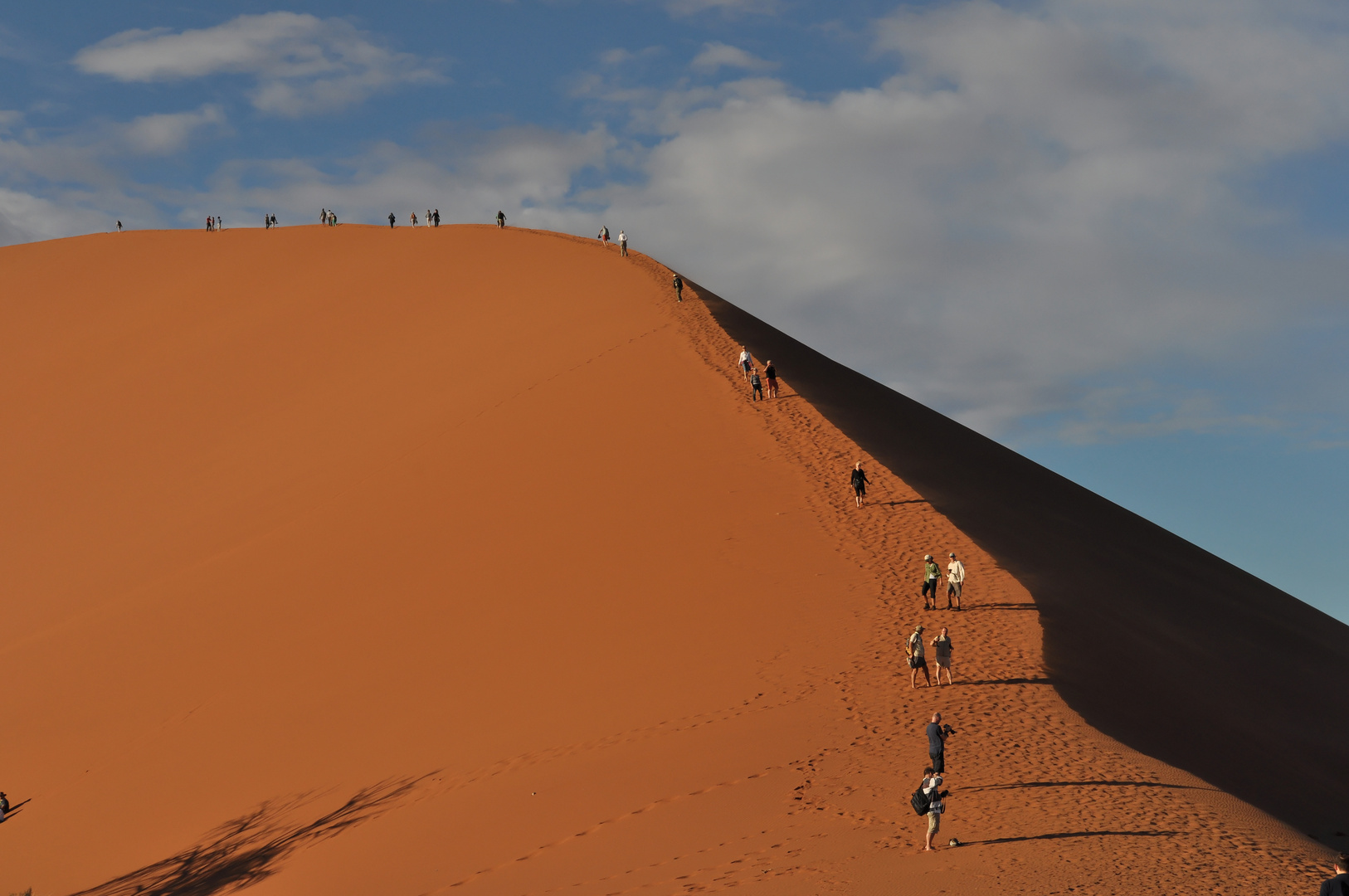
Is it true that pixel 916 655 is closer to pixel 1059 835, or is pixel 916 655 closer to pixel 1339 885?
pixel 1059 835

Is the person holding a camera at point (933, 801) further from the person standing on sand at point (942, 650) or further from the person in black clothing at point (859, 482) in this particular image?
the person in black clothing at point (859, 482)

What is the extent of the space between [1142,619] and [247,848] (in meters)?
15.6

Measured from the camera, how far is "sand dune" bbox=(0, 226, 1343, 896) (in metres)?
10.7

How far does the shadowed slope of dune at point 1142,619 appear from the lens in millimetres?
14383


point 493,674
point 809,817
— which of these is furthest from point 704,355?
point 809,817

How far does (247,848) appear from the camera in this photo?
12.5m

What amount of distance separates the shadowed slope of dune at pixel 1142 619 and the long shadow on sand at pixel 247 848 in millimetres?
9045

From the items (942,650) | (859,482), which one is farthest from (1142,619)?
(942,650)

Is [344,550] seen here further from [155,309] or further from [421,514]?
[155,309]

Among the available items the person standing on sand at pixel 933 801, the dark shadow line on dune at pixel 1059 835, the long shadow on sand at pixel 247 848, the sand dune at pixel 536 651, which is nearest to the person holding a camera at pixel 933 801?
the person standing on sand at pixel 933 801

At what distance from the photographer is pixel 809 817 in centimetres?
1070

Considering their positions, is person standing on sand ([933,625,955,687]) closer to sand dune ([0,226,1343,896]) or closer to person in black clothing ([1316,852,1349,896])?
sand dune ([0,226,1343,896])

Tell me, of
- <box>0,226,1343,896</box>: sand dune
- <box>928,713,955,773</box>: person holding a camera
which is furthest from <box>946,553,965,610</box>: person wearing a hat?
<box>928,713,955,773</box>: person holding a camera

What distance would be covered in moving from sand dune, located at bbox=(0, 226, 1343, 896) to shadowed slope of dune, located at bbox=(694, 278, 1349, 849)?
308 millimetres
